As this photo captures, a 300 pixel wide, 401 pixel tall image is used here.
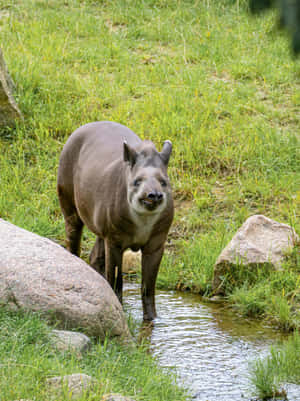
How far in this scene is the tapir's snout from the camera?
4.82 m

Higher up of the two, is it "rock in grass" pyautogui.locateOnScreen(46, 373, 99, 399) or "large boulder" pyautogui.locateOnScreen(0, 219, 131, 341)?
"rock in grass" pyautogui.locateOnScreen(46, 373, 99, 399)

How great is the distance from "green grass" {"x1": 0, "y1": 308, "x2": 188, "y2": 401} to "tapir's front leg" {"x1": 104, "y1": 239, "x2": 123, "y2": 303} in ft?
3.91

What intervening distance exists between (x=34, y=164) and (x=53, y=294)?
4.92m

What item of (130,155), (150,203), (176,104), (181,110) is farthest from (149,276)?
(176,104)

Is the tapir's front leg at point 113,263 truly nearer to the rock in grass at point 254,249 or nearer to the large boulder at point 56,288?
the large boulder at point 56,288

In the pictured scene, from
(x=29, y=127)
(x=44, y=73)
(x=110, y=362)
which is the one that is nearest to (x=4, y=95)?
(x=29, y=127)

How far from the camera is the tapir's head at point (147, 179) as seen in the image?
15.9 feet

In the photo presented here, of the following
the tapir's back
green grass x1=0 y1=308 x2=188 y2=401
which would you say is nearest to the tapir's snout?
the tapir's back

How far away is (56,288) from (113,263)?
117 centimetres

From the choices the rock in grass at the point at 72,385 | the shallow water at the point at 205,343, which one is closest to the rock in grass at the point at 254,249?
the shallow water at the point at 205,343

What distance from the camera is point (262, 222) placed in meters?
6.53

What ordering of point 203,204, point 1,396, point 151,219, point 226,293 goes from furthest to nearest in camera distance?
point 203,204 < point 226,293 < point 151,219 < point 1,396

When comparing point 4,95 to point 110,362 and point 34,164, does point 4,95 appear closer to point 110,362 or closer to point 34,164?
point 34,164

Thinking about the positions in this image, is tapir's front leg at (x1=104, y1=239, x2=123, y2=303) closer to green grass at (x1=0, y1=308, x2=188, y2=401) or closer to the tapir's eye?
the tapir's eye
